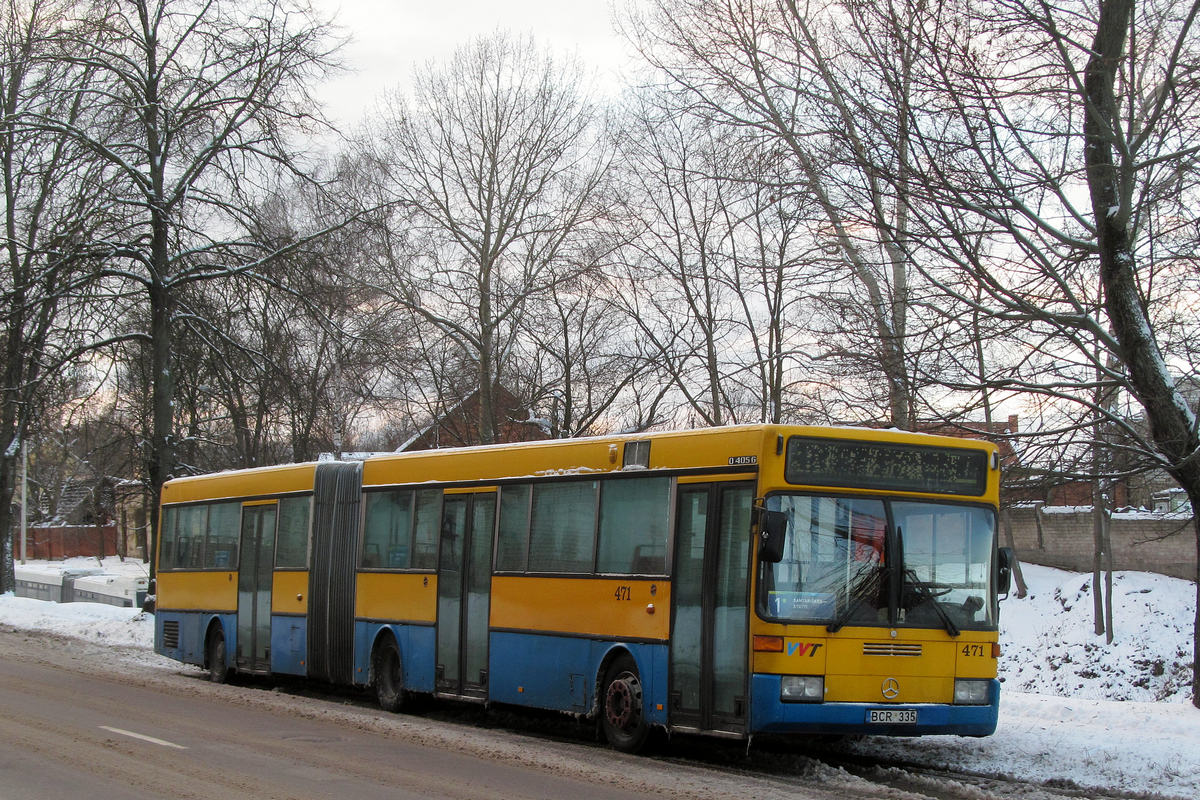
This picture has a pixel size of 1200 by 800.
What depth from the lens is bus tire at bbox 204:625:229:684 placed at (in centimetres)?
1962

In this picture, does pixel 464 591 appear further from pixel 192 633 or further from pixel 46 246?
pixel 46 246

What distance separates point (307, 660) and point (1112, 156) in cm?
1191

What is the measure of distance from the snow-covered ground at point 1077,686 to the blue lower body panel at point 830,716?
430 mm

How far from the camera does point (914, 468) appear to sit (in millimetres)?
10969

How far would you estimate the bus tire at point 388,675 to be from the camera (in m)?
15.4

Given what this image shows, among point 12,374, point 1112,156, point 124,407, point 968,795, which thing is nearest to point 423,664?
point 968,795

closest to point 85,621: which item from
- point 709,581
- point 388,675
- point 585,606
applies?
point 388,675

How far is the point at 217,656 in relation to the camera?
19922 mm

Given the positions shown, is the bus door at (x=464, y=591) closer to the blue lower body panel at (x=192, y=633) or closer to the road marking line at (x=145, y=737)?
the road marking line at (x=145, y=737)

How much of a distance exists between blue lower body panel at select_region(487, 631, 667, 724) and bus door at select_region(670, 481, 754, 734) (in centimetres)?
28

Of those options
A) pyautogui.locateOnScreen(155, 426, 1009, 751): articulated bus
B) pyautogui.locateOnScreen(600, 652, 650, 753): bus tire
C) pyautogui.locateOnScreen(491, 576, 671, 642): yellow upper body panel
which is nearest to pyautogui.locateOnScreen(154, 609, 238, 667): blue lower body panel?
pyautogui.locateOnScreen(155, 426, 1009, 751): articulated bus

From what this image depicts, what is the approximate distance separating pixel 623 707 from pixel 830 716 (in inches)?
87.1

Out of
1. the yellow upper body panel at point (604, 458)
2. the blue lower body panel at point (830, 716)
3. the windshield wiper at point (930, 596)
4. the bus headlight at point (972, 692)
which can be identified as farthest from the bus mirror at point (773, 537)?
the bus headlight at point (972, 692)

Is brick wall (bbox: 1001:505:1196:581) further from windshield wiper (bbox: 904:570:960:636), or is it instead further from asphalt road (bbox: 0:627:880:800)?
asphalt road (bbox: 0:627:880:800)
